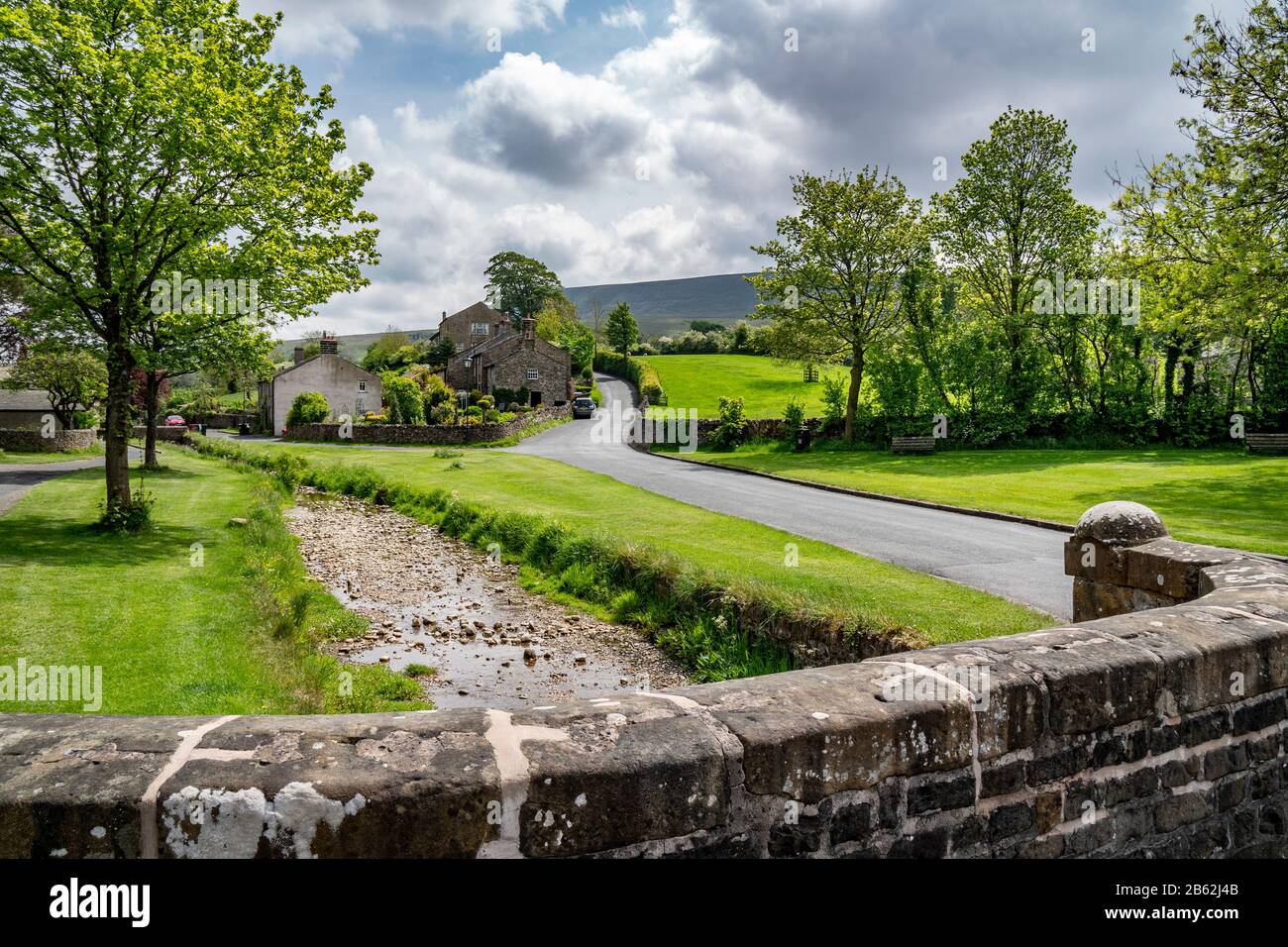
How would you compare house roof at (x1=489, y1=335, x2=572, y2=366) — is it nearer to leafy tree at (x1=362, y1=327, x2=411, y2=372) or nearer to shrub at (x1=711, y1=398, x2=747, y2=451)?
leafy tree at (x1=362, y1=327, x2=411, y2=372)

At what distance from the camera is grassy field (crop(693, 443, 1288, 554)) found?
14.2m

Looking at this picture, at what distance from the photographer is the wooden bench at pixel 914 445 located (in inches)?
1231

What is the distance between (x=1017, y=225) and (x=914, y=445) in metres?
10.5

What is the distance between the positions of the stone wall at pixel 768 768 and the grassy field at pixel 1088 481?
930 centimetres

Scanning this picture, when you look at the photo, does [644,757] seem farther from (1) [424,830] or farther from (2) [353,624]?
(2) [353,624]

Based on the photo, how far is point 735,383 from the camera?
69.0 m

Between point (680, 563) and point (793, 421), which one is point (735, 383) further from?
point (680, 563)

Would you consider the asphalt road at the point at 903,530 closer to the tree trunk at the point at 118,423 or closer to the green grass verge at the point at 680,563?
the green grass verge at the point at 680,563

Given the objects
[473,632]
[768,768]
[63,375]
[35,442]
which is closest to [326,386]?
[63,375]

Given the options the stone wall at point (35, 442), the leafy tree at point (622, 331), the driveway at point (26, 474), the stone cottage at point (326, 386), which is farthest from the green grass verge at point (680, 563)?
the leafy tree at point (622, 331)

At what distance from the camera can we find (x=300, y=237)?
643 inches
